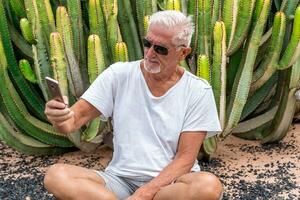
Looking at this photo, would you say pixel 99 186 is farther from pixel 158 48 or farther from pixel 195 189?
pixel 158 48

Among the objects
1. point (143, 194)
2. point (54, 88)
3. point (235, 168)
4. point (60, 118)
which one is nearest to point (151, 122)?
point (143, 194)

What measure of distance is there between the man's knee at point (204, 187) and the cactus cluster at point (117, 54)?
46.7 inches

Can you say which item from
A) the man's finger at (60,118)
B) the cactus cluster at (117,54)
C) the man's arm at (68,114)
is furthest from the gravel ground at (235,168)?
the man's finger at (60,118)

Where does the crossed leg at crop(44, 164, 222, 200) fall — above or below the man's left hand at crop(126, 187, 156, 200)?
above

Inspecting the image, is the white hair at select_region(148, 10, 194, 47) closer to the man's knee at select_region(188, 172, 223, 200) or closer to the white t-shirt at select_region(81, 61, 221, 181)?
the white t-shirt at select_region(81, 61, 221, 181)

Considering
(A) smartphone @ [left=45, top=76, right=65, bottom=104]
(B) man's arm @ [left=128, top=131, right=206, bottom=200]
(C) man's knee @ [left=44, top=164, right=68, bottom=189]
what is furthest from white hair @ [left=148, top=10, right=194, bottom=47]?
(C) man's knee @ [left=44, top=164, right=68, bottom=189]

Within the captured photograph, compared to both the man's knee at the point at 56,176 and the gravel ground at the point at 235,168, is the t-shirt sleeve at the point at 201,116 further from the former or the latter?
the gravel ground at the point at 235,168

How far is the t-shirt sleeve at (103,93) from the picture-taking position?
3498 mm

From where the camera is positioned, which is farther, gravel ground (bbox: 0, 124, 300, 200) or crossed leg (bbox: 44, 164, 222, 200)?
gravel ground (bbox: 0, 124, 300, 200)

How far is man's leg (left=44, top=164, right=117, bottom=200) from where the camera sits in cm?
336

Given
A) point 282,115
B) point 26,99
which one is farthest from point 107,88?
point 282,115

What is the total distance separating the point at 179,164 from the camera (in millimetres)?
3402

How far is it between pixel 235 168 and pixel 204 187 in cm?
159

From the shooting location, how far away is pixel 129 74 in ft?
11.5
